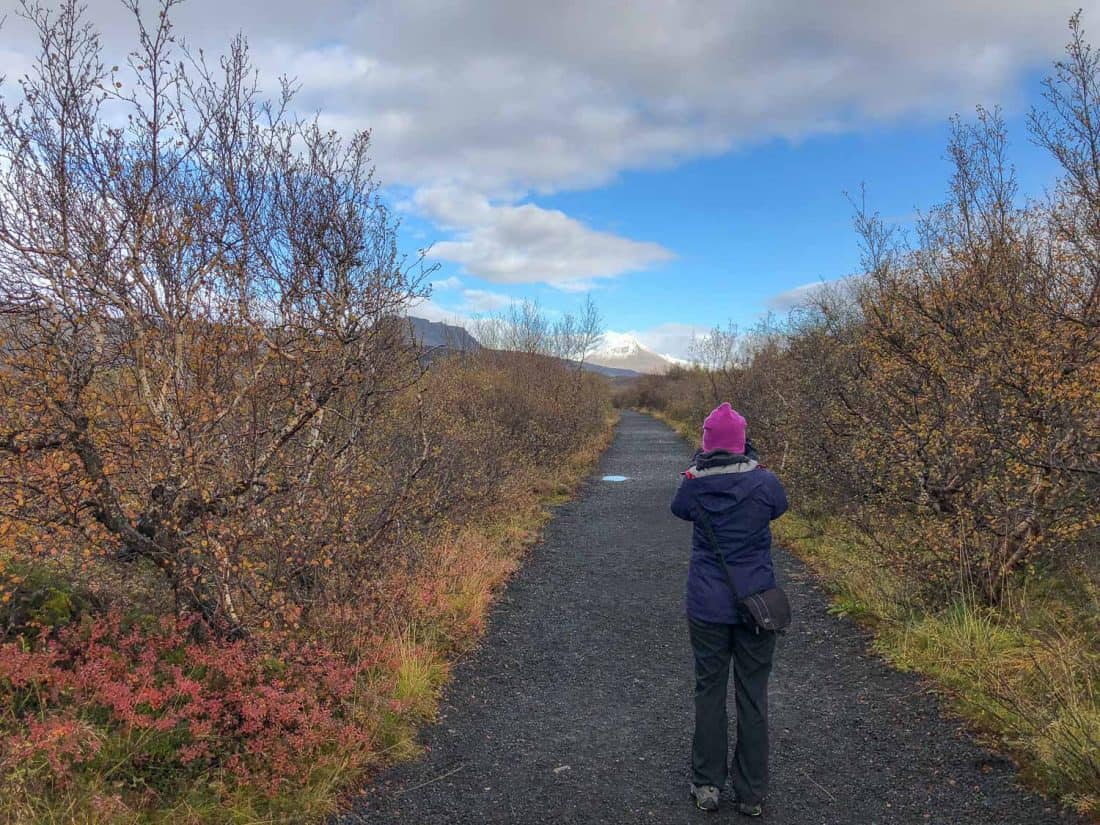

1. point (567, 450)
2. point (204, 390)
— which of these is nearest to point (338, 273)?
point (204, 390)

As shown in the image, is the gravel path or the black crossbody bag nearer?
the black crossbody bag

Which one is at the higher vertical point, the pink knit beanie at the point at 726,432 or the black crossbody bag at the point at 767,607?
the pink knit beanie at the point at 726,432

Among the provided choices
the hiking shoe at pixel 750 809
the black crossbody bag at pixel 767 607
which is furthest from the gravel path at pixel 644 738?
the black crossbody bag at pixel 767 607

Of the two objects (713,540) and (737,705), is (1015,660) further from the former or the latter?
(713,540)

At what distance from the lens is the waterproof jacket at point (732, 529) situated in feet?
11.0

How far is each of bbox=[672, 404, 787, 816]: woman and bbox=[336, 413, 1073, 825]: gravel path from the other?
7.8 inches

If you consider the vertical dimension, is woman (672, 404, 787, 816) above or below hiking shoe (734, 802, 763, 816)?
above

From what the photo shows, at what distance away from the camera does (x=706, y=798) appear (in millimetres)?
3328

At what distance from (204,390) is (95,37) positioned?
81.9 inches

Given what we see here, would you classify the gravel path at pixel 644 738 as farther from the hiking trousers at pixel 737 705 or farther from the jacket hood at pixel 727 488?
the jacket hood at pixel 727 488

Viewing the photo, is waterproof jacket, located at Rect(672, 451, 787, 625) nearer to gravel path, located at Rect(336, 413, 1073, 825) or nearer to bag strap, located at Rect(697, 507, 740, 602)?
bag strap, located at Rect(697, 507, 740, 602)

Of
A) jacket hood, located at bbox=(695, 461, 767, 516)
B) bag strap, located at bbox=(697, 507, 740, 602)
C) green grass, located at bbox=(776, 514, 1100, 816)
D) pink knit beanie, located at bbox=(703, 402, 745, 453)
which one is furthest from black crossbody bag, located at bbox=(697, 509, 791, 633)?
green grass, located at bbox=(776, 514, 1100, 816)

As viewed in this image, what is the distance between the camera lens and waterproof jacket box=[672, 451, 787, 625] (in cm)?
334

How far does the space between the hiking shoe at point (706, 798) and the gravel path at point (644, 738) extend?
49mm
